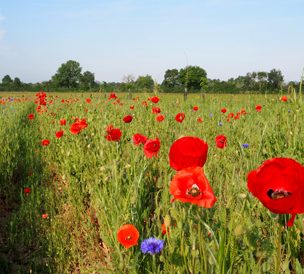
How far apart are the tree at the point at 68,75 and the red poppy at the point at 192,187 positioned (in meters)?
84.3

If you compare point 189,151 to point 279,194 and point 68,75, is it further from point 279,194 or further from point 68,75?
point 68,75

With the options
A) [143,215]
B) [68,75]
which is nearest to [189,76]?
[143,215]

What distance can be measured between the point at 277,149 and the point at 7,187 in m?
2.81

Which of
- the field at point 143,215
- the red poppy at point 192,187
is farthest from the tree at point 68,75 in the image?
the red poppy at point 192,187

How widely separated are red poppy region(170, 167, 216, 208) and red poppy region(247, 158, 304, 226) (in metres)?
0.18

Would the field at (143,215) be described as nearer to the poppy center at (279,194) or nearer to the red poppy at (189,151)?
the red poppy at (189,151)

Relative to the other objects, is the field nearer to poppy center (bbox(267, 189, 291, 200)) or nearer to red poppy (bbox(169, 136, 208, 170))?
red poppy (bbox(169, 136, 208, 170))

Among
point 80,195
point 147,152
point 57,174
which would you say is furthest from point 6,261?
point 57,174

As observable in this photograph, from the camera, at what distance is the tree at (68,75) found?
3276 inches

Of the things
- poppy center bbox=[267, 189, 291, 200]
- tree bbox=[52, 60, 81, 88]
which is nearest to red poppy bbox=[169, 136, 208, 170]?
poppy center bbox=[267, 189, 291, 200]

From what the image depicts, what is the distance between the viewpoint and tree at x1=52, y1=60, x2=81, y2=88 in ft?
273

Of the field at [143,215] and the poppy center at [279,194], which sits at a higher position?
the poppy center at [279,194]

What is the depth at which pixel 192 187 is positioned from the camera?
1.03 metres

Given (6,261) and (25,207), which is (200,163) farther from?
(25,207)
